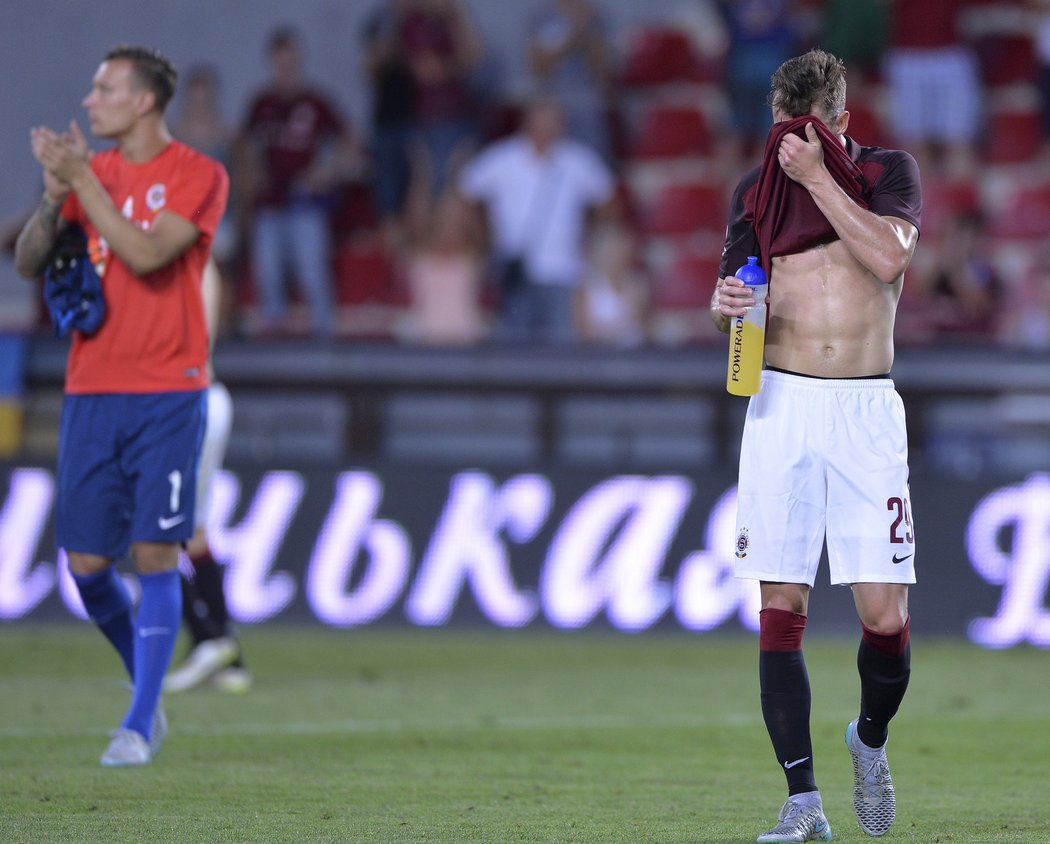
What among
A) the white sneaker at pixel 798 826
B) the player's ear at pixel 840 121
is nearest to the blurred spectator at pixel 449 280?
the player's ear at pixel 840 121

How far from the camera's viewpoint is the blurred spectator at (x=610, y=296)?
14288 mm

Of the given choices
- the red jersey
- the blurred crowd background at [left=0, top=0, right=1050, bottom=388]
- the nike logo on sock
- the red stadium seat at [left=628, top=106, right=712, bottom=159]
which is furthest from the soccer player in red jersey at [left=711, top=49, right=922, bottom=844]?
the red stadium seat at [left=628, top=106, right=712, bottom=159]

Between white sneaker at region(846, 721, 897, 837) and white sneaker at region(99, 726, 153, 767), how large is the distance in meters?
2.65

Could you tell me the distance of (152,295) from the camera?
267 inches

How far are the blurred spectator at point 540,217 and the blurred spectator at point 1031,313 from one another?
334 centimetres

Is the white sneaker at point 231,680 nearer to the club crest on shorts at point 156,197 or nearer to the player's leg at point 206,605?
the player's leg at point 206,605

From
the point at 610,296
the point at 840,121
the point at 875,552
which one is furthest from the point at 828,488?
the point at 610,296

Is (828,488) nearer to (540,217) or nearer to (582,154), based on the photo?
(540,217)

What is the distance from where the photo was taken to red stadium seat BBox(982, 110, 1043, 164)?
52.5 ft

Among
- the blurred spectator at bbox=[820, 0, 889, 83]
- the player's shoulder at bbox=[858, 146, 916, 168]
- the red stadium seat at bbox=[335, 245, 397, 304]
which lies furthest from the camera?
the blurred spectator at bbox=[820, 0, 889, 83]

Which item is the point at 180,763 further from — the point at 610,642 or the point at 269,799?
the point at 610,642

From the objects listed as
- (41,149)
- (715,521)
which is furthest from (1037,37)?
(41,149)

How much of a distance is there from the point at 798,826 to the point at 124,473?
9.62ft

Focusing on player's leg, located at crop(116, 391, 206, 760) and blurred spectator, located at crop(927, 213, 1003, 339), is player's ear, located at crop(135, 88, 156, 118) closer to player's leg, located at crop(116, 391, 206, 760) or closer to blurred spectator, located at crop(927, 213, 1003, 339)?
player's leg, located at crop(116, 391, 206, 760)
